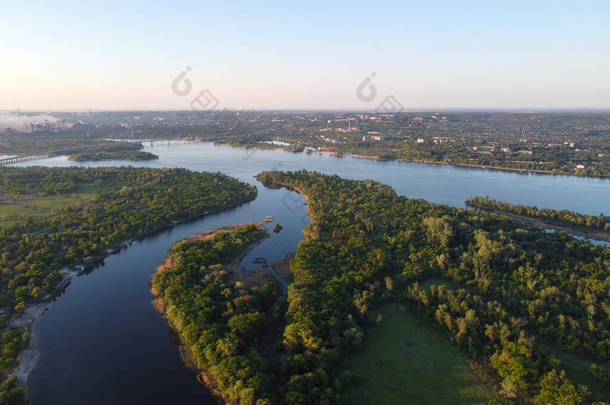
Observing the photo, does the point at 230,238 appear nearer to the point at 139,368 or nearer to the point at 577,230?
the point at 139,368

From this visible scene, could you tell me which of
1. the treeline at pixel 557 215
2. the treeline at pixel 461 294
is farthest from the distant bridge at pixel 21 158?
the treeline at pixel 557 215

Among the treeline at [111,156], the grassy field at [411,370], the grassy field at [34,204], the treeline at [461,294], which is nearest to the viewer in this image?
the grassy field at [411,370]

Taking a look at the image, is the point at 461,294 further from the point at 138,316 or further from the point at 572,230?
the point at 572,230

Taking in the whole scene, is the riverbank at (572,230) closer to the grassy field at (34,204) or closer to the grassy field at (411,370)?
the grassy field at (411,370)

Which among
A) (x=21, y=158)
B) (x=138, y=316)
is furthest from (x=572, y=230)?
(x=21, y=158)

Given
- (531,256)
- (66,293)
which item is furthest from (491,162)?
(66,293)
